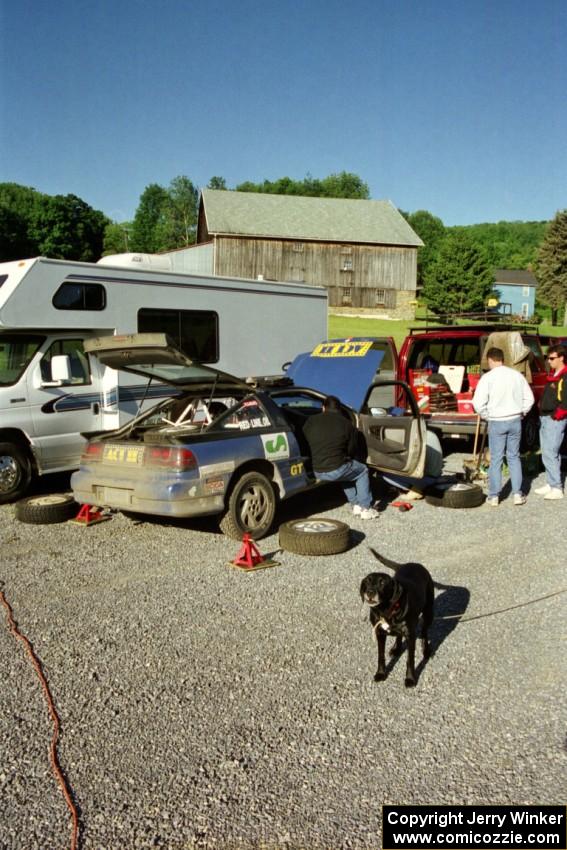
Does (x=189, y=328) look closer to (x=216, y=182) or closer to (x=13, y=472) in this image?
(x=13, y=472)

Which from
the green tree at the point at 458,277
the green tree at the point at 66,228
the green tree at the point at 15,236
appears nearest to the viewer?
the green tree at the point at 458,277

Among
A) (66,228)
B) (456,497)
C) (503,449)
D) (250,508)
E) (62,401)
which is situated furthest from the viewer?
(66,228)

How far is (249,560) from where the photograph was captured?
627 cm

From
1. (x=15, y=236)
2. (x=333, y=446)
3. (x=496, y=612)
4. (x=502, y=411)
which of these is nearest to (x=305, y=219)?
(x=15, y=236)

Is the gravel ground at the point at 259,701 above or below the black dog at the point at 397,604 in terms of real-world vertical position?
below

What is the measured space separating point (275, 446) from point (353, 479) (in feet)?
3.49

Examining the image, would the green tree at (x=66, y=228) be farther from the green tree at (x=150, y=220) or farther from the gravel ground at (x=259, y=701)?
the gravel ground at (x=259, y=701)

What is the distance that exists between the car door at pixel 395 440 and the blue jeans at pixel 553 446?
188 cm

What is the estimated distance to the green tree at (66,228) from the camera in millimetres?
89438

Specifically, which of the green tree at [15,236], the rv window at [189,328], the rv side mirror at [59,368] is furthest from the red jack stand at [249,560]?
the green tree at [15,236]

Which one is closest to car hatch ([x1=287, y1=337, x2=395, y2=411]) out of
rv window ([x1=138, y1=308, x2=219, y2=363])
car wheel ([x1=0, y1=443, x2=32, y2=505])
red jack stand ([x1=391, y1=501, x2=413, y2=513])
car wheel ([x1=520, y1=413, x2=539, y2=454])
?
red jack stand ([x1=391, y1=501, x2=413, y2=513])

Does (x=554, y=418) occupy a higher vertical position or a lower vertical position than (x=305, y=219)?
lower

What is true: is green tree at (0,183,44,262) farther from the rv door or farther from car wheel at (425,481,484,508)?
car wheel at (425,481,484,508)

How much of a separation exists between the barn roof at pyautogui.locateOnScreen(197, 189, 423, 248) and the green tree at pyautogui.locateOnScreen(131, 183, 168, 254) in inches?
1770
